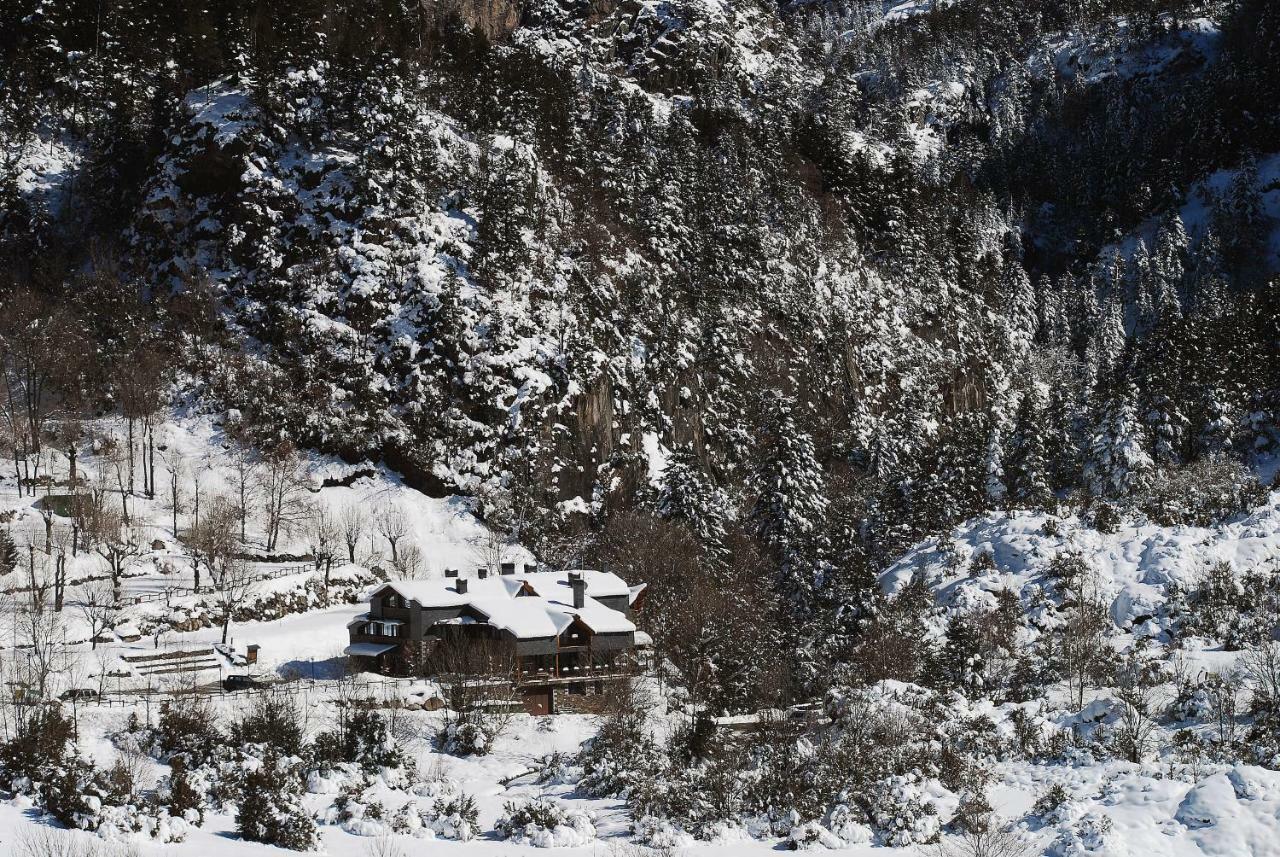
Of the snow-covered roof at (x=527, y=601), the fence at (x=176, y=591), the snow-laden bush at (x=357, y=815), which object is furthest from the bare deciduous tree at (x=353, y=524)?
the snow-laden bush at (x=357, y=815)

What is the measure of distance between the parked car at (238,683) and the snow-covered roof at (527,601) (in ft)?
32.3

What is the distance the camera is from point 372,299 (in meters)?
83.8

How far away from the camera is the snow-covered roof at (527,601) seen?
5388 centimetres

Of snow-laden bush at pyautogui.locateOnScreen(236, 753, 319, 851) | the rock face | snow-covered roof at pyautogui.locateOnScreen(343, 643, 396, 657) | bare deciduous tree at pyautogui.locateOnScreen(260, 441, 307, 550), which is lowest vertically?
snow-laden bush at pyautogui.locateOnScreen(236, 753, 319, 851)

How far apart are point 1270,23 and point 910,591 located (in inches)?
5902

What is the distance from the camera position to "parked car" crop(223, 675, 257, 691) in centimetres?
4547

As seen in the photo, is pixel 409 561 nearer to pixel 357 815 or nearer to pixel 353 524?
pixel 353 524

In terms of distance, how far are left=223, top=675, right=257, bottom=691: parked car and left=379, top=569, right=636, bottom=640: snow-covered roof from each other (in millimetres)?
9830

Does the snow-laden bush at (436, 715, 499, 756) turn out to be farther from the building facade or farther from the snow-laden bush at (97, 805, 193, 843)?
the snow-laden bush at (97, 805, 193, 843)

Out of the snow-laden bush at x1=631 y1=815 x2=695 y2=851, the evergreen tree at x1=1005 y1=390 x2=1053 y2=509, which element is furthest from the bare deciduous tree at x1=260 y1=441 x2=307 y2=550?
the evergreen tree at x1=1005 y1=390 x2=1053 y2=509

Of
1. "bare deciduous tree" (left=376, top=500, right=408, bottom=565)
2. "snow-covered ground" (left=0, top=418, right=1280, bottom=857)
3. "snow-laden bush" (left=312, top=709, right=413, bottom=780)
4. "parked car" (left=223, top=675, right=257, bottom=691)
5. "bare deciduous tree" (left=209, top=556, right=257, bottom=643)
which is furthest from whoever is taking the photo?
"bare deciduous tree" (left=376, top=500, right=408, bottom=565)

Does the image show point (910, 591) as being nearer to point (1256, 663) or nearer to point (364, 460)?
point (1256, 663)

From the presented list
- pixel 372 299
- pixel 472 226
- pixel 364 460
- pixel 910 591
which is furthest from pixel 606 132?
pixel 910 591

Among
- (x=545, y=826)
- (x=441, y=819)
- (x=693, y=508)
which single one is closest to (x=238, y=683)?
(x=441, y=819)
